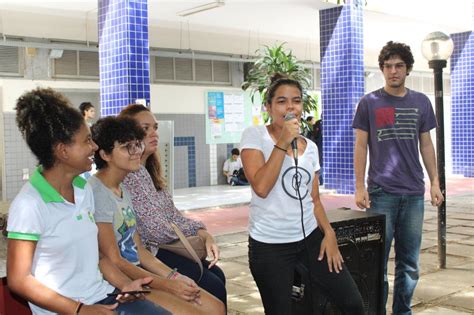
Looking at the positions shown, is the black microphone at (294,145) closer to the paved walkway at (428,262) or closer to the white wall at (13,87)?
the paved walkway at (428,262)

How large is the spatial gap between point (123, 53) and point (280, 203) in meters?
4.79

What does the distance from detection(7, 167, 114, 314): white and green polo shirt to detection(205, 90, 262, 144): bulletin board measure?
35.9 ft

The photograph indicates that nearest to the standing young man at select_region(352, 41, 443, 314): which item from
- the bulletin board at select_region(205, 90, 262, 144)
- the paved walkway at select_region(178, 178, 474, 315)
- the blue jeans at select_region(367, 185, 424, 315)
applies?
the blue jeans at select_region(367, 185, 424, 315)

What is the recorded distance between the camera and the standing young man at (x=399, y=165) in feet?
11.6

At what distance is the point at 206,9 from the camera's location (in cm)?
1045

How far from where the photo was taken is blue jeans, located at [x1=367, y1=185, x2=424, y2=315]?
352 cm

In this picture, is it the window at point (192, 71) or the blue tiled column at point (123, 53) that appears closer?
the blue tiled column at point (123, 53)

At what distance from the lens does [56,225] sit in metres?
2.18

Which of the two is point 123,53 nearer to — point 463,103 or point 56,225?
point 56,225

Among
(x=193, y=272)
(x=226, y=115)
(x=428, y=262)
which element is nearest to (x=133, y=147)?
(x=193, y=272)

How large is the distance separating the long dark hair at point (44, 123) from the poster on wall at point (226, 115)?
10.9 meters

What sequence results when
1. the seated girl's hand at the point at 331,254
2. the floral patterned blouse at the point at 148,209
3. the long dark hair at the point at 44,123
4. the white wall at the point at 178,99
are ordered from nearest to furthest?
the long dark hair at the point at 44,123 → the seated girl's hand at the point at 331,254 → the floral patterned blouse at the point at 148,209 → the white wall at the point at 178,99

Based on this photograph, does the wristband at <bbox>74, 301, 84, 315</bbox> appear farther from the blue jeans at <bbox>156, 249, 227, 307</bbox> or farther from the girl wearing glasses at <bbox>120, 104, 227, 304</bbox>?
the blue jeans at <bbox>156, 249, 227, 307</bbox>

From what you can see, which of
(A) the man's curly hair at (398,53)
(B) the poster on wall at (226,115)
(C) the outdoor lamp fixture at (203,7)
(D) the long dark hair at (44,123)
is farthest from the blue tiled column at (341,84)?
(D) the long dark hair at (44,123)
